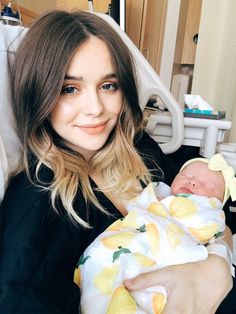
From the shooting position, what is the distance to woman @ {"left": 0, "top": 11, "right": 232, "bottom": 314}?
25.4 inches

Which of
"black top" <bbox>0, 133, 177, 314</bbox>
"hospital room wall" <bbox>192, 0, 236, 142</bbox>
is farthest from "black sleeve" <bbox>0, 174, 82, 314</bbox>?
"hospital room wall" <bbox>192, 0, 236, 142</bbox>

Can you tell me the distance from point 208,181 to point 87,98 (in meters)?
0.44

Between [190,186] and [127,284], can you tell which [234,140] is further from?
[127,284]

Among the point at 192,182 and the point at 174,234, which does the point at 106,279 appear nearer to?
the point at 174,234

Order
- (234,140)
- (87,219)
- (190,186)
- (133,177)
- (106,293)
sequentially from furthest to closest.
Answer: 1. (234,140)
2. (133,177)
3. (190,186)
4. (87,219)
5. (106,293)

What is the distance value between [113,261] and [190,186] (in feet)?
1.15

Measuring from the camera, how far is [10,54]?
87 centimetres

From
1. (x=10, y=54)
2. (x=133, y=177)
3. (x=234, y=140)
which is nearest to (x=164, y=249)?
(x=133, y=177)

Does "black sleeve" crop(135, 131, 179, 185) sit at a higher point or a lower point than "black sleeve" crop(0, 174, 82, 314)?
lower

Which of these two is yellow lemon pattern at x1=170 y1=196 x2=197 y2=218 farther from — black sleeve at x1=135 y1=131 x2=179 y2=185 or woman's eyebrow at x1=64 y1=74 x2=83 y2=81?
woman's eyebrow at x1=64 y1=74 x2=83 y2=81

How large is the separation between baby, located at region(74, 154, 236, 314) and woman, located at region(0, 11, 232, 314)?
3 centimetres

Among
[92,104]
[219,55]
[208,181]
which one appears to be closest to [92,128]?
[92,104]

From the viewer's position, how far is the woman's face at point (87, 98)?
0.83 m

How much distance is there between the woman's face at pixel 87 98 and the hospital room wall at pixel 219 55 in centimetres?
123
